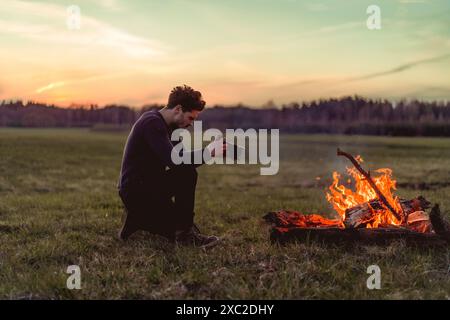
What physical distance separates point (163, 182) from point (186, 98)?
1.34 metres

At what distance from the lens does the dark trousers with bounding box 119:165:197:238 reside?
24.1ft

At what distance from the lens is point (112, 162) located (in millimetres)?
29906

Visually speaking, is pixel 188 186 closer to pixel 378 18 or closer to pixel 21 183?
pixel 378 18

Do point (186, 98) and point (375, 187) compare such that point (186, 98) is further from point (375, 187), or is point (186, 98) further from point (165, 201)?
point (375, 187)

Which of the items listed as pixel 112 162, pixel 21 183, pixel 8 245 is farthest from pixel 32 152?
pixel 8 245

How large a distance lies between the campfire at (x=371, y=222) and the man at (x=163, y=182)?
1389 millimetres

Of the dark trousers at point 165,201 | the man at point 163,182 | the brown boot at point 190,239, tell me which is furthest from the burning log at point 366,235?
the dark trousers at point 165,201

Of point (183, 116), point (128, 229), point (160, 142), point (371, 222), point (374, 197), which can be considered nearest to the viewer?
point (160, 142)

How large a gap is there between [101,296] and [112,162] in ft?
82.6

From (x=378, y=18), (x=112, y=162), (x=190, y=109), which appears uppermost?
(x=378, y=18)

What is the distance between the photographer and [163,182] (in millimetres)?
7406

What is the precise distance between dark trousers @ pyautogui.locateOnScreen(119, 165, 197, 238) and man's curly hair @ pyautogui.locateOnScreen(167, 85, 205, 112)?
3.02ft

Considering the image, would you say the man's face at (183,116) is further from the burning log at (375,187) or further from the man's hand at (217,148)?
the burning log at (375,187)

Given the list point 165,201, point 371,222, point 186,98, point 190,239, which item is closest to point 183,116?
point 186,98
